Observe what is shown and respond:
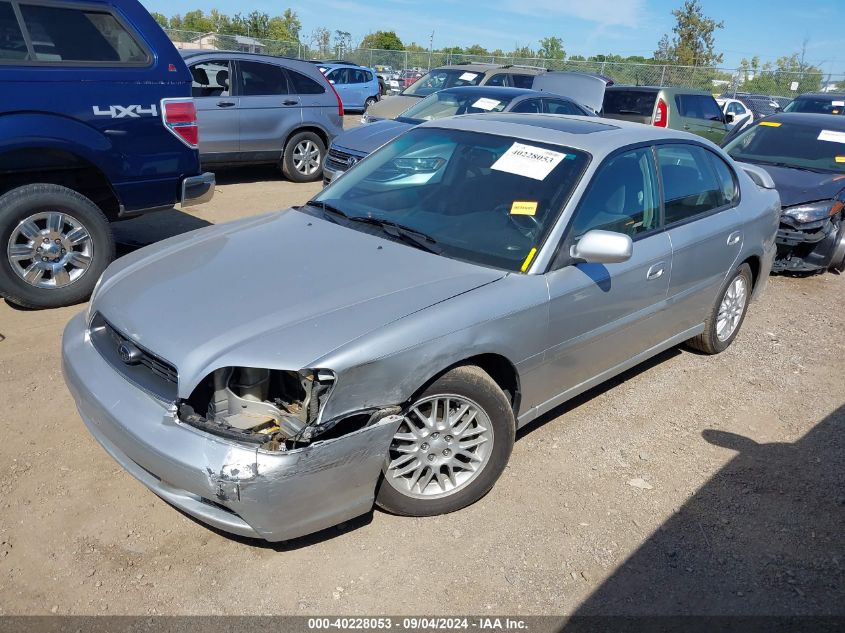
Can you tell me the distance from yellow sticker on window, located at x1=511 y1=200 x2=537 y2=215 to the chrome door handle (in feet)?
2.75

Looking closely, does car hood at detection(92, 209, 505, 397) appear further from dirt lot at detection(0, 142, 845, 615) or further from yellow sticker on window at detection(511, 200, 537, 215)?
dirt lot at detection(0, 142, 845, 615)

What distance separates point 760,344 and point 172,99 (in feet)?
16.7

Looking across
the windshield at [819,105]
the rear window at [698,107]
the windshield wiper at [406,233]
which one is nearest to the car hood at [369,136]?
the windshield wiper at [406,233]

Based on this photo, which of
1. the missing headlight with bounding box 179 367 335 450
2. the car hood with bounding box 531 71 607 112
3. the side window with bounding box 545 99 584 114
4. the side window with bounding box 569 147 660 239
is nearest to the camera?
the missing headlight with bounding box 179 367 335 450

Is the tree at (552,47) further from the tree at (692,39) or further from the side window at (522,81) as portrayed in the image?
the side window at (522,81)

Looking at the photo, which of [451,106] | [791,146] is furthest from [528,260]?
[451,106]

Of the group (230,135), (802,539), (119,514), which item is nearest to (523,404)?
(802,539)

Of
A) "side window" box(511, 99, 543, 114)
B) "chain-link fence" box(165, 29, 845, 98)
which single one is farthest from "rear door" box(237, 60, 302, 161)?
"chain-link fence" box(165, 29, 845, 98)

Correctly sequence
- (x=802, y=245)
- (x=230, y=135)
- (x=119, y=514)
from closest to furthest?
(x=119, y=514) < (x=802, y=245) < (x=230, y=135)

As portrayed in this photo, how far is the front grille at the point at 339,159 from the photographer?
8320mm

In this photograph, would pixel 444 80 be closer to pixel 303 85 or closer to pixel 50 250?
pixel 303 85

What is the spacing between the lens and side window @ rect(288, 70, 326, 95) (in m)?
10.1

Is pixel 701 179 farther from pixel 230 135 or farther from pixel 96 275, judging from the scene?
pixel 230 135

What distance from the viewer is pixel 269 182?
10.5m
